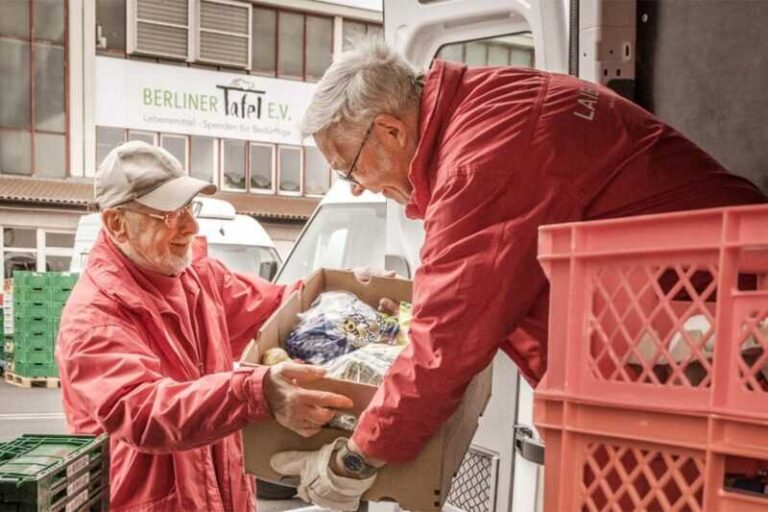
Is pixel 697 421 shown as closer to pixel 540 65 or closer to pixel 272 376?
pixel 272 376

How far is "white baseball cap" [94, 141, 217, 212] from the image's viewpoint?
2.05 m

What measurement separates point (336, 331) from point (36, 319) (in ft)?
28.8

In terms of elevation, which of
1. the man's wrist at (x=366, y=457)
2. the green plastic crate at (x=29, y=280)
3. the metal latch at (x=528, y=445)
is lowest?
the green plastic crate at (x=29, y=280)

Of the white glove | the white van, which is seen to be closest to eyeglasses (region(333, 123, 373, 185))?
the white glove

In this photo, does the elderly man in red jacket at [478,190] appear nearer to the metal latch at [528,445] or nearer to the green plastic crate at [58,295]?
the metal latch at [528,445]

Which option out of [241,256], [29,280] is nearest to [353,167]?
[241,256]

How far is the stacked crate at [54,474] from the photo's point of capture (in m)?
1.08

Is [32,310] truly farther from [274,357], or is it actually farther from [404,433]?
[404,433]

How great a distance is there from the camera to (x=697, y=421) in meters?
0.95

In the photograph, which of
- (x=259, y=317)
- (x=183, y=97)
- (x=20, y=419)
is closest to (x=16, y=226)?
(x=183, y=97)

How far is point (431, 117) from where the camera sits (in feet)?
5.50

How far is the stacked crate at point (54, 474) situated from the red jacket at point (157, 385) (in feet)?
1.12

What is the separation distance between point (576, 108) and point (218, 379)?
3.04 feet

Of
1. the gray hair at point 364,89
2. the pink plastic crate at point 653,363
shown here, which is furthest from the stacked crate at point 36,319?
the pink plastic crate at point 653,363
